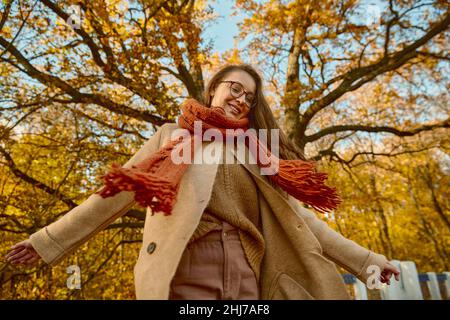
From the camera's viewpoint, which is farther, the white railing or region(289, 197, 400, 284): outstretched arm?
the white railing

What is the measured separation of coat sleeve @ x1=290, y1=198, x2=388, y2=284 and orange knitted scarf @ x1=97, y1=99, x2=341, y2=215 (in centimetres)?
12

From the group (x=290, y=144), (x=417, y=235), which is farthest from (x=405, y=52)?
(x=417, y=235)

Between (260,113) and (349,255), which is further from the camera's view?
(260,113)

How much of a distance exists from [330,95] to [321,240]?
184 inches

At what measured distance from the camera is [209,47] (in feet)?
19.0

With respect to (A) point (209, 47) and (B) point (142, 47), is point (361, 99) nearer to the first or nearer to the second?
(A) point (209, 47)

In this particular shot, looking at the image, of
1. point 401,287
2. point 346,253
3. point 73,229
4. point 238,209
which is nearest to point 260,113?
point 238,209

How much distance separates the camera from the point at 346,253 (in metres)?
1.96

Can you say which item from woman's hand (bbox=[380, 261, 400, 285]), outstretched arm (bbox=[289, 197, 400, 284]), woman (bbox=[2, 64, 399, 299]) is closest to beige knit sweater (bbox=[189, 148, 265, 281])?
woman (bbox=[2, 64, 399, 299])

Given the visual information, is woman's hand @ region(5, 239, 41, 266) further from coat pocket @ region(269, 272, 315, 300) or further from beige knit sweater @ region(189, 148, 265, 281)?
coat pocket @ region(269, 272, 315, 300)

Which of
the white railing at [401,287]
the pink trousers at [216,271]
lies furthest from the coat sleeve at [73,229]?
the white railing at [401,287]

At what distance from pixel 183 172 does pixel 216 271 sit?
1.67 ft

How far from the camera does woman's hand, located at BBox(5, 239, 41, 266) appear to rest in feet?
5.49

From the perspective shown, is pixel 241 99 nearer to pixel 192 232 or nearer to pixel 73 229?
pixel 192 232
